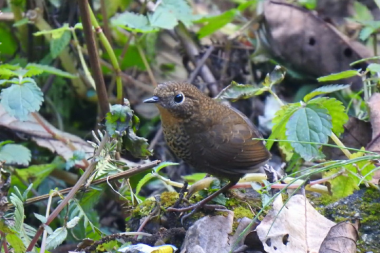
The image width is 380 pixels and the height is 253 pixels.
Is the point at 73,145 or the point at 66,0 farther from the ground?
the point at 66,0

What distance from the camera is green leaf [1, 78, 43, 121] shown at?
115 inches

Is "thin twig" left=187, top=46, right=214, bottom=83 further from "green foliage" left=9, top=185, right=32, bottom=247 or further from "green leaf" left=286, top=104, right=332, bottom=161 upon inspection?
→ "green foliage" left=9, top=185, right=32, bottom=247

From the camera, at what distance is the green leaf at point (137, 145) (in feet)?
8.33

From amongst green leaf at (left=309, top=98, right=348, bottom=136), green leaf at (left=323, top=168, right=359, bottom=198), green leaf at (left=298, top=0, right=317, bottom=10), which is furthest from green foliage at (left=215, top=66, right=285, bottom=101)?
green leaf at (left=298, top=0, right=317, bottom=10)

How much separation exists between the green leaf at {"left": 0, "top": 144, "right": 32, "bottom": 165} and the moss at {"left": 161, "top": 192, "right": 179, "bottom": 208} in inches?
34.4

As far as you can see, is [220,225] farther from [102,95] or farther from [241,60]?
[241,60]

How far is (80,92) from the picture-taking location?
4785mm

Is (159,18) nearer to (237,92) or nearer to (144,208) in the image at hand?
(237,92)

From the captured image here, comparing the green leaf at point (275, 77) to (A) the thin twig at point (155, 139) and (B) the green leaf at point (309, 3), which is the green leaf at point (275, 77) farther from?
(B) the green leaf at point (309, 3)

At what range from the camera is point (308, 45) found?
4.64 m

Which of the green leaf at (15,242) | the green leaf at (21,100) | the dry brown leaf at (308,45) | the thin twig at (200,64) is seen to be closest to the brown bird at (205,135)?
the green leaf at (21,100)

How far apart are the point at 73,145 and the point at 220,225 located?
162cm

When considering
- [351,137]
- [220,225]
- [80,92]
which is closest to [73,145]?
[80,92]

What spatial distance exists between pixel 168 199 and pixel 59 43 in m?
1.57
